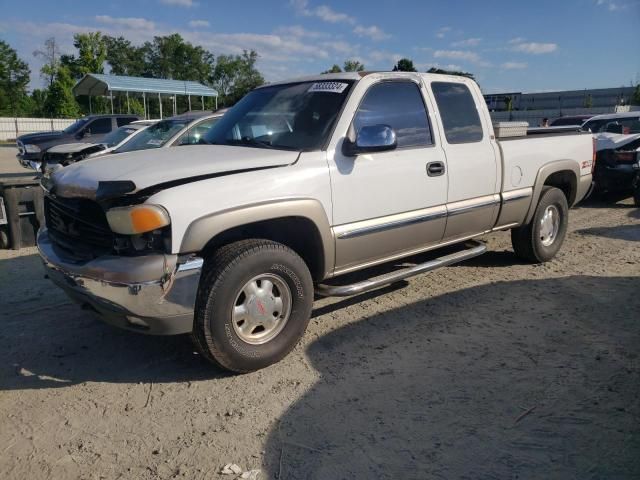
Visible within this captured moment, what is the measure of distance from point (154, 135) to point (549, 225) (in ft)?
19.6

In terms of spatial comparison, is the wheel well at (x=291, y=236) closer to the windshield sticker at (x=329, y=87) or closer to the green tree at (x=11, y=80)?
the windshield sticker at (x=329, y=87)

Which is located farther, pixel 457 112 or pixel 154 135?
pixel 154 135

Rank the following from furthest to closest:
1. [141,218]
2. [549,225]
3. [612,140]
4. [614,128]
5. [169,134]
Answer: [614,128]
[612,140]
[169,134]
[549,225]
[141,218]

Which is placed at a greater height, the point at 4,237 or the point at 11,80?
the point at 11,80

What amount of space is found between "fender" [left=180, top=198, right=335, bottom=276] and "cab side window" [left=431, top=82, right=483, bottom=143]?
5.25ft

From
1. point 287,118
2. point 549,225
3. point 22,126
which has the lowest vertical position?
point 549,225

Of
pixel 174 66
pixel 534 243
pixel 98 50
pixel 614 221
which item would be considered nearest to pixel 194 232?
pixel 534 243

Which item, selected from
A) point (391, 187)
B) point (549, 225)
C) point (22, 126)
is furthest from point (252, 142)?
point (22, 126)

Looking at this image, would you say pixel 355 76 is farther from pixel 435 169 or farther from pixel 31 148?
pixel 31 148

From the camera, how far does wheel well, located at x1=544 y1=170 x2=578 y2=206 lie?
5.81 meters

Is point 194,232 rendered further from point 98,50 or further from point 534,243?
point 98,50

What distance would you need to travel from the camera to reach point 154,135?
8203mm

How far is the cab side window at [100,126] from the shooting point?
1605 cm

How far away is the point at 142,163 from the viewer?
3.38m
